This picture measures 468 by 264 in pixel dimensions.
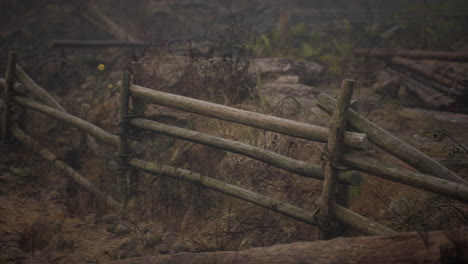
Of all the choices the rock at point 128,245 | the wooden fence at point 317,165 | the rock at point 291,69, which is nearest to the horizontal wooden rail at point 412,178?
the wooden fence at point 317,165

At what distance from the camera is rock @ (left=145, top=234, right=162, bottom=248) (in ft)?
12.2

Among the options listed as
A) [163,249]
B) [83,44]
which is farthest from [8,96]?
[163,249]

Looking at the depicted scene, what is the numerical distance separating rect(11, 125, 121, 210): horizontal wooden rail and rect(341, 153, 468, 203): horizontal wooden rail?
288 centimetres

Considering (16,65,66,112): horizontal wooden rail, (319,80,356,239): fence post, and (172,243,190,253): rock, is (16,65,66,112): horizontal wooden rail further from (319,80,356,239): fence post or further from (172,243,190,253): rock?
(319,80,356,239): fence post

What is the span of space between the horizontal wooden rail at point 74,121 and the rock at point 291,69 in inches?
131

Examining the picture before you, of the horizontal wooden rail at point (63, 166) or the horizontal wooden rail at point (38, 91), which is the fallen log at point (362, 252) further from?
the horizontal wooden rail at point (38, 91)

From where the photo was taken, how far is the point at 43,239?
354 cm

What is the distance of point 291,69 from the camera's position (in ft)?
23.2

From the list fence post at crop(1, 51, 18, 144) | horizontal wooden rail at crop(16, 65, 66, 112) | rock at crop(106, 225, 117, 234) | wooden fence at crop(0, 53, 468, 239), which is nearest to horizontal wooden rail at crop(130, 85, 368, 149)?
wooden fence at crop(0, 53, 468, 239)

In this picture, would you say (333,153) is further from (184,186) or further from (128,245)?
(128,245)

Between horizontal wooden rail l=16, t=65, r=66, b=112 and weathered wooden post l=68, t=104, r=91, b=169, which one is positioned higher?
horizontal wooden rail l=16, t=65, r=66, b=112

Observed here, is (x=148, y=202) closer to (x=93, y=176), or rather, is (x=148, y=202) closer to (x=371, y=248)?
(x=93, y=176)

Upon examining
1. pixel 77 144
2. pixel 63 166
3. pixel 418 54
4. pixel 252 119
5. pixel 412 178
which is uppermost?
pixel 418 54

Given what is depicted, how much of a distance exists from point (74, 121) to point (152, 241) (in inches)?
83.9
